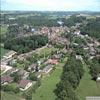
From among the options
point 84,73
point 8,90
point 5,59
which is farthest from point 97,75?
point 5,59

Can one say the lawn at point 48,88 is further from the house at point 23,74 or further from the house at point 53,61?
the house at point 53,61

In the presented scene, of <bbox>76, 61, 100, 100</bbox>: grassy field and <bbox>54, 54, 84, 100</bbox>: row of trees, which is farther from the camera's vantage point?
<bbox>76, 61, 100, 100</bbox>: grassy field

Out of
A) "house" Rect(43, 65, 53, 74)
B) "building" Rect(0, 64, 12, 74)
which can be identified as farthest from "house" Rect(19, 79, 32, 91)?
"building" Rect(0, 64, 12, 74)

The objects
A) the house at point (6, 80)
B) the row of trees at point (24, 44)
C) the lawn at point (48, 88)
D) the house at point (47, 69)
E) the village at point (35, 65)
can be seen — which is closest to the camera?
the lawn at point (48, 88)

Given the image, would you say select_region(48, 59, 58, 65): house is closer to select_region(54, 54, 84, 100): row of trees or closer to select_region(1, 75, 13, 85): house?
select_region(54, 54, 84, 100): row of trees

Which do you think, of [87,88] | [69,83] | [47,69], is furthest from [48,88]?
[47,69]

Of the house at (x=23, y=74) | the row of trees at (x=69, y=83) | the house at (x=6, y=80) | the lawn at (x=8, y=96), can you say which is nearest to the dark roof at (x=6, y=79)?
the house at (x=6, y=80)

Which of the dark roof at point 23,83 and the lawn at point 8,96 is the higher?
the lawn at point 8,96
